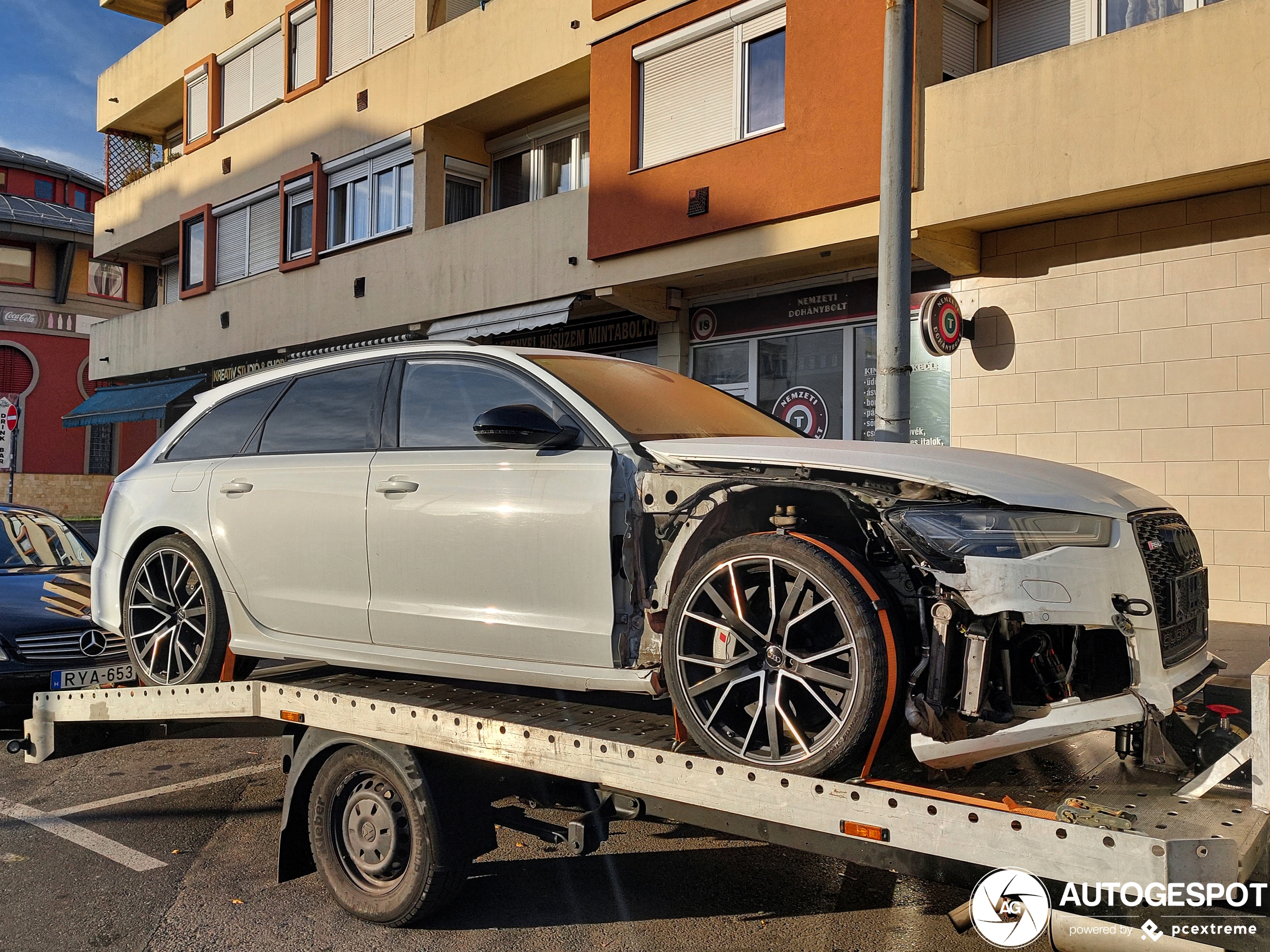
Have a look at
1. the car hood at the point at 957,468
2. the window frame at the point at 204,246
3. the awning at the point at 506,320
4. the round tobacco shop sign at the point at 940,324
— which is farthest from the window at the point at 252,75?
the car hood at the point at 957,468

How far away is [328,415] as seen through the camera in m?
4.83

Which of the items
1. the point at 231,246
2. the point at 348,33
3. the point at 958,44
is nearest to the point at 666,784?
the point at 958,44

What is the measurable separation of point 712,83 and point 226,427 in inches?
337

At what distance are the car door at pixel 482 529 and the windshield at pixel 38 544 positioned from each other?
4401 millimetres

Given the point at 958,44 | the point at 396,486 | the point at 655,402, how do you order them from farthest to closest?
the point at 958,44 → the point at 655,402 → the point at 396,486

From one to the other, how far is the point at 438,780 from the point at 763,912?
140 centimetres

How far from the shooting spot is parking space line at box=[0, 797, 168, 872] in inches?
191

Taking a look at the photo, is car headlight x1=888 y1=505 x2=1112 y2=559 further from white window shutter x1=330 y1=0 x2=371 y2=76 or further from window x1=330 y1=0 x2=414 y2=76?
white window shutter x1=330 y1=0 x2=371 y2=76

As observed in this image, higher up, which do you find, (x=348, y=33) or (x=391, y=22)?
(x=348, y=33)

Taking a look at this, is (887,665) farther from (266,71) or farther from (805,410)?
(266,71)

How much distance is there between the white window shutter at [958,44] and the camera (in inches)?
426

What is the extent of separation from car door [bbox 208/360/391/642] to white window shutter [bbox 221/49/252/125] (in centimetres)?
1807

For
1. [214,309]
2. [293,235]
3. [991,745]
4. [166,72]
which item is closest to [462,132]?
[293,235]

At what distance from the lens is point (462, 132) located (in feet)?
54.6
